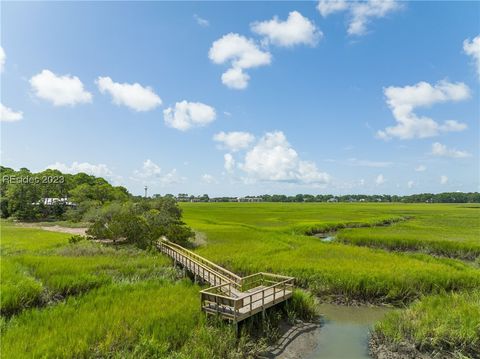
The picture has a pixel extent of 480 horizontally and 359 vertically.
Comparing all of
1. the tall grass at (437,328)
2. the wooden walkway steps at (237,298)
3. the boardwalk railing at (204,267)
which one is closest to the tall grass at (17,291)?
the wooden walkway steps at (237,298)

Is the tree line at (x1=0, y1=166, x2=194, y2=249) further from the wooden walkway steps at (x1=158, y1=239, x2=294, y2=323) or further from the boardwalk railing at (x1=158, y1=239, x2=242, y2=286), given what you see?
the wooden walkway steps at (x1=158, y1=239, x2=294, y2=323)

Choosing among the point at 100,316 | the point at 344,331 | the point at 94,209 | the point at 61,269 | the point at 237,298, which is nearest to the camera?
the point at 100,316

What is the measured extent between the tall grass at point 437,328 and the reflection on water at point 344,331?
1155 millimetres

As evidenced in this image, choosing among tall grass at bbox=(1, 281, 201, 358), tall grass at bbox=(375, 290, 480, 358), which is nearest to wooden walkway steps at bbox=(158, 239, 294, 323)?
tall grass at bbox=(1, 281, 201, 358)

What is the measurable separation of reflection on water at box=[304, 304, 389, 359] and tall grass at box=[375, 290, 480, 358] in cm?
115

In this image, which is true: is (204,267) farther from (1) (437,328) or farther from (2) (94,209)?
(2) (94,209)

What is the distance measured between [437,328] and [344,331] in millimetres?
3958

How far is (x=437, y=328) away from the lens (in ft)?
43.8

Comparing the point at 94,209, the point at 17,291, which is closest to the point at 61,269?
the point at 17,291

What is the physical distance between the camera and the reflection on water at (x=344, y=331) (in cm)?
1360

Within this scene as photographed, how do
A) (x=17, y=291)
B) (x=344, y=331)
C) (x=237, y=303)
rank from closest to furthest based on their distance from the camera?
Answer: (x=237, y=303) < (x=17, y=291) < (x=344, y=331)

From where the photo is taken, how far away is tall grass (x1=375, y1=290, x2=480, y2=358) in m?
13.1

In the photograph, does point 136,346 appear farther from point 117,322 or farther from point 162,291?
point 162,291

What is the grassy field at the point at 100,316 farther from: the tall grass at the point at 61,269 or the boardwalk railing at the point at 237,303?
the boardwalk railing at the point at 237,303
